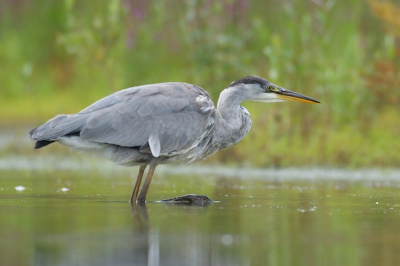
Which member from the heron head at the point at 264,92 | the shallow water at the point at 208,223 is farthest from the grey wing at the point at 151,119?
the heron head at the point at 264,92

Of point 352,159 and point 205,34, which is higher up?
point 205,34

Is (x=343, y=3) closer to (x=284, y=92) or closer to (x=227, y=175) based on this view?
(x=227, y=175)

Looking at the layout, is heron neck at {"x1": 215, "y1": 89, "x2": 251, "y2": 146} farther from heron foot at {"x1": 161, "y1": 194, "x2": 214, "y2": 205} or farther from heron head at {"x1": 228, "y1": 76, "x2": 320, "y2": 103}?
heron foot at {"x1": 161, "y1": 194, "x2": 214, "y2": 205}

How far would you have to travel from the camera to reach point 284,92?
374 inches

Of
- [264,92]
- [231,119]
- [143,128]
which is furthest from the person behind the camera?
[264,92]

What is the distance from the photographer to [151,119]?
327 inches

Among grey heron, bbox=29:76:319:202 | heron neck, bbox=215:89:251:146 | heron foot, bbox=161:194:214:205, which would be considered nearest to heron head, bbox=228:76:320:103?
heron neck, bbox=215:89:251:146

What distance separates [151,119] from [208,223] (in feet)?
7.53

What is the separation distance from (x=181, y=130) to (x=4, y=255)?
369 cm

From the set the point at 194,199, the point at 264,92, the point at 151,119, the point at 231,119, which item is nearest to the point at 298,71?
the point at 264,92

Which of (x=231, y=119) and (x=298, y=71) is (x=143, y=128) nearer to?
(x=231, y=119)

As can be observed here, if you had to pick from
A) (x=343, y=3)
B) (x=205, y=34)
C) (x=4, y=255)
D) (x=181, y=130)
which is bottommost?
(x=4, y=255)

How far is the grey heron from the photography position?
8062 millimetres

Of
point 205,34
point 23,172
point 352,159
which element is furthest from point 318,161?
point 23,172
